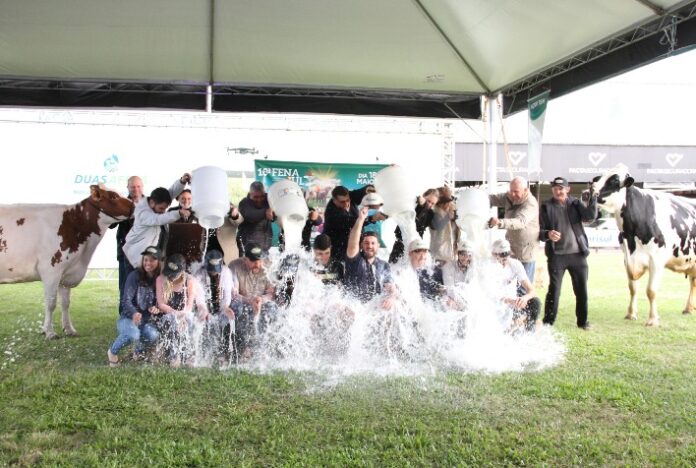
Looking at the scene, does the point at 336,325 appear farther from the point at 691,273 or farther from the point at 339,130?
the point at 339,130

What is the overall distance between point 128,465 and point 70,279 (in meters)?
4.06

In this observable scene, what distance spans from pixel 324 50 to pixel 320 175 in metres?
3.80

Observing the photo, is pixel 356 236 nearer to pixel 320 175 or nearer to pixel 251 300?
pixel 251 300

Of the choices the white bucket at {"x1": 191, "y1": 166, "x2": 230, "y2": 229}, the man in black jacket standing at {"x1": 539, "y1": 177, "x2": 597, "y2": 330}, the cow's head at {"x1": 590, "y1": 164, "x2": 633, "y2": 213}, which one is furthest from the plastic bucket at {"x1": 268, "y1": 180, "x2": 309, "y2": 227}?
the cow's head at {"x1": 590, "y1": 164, "x2": 633, "y2": 213}

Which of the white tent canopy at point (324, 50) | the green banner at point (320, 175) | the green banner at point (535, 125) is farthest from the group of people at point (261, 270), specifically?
the green banner at point (320, 175)

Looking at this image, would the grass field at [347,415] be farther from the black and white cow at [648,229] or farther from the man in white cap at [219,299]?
the black and white cow at [648,229]

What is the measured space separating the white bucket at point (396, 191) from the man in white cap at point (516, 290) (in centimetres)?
99

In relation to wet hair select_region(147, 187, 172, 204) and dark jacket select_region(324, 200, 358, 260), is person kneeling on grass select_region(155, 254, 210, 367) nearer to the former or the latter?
wet hair select_region(147, 187, 172, 204)

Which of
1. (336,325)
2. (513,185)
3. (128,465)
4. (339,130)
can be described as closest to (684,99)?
(339,130)

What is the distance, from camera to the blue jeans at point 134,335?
5.00 metres

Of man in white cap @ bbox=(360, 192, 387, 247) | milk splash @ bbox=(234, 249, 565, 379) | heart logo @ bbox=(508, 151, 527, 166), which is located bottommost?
milk splash @ bbox=(234, 249, 565, 379)

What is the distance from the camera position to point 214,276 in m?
5.29

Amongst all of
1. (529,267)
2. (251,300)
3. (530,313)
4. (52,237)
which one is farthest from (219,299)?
(529,267)

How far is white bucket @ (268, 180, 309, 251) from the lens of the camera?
534cm
